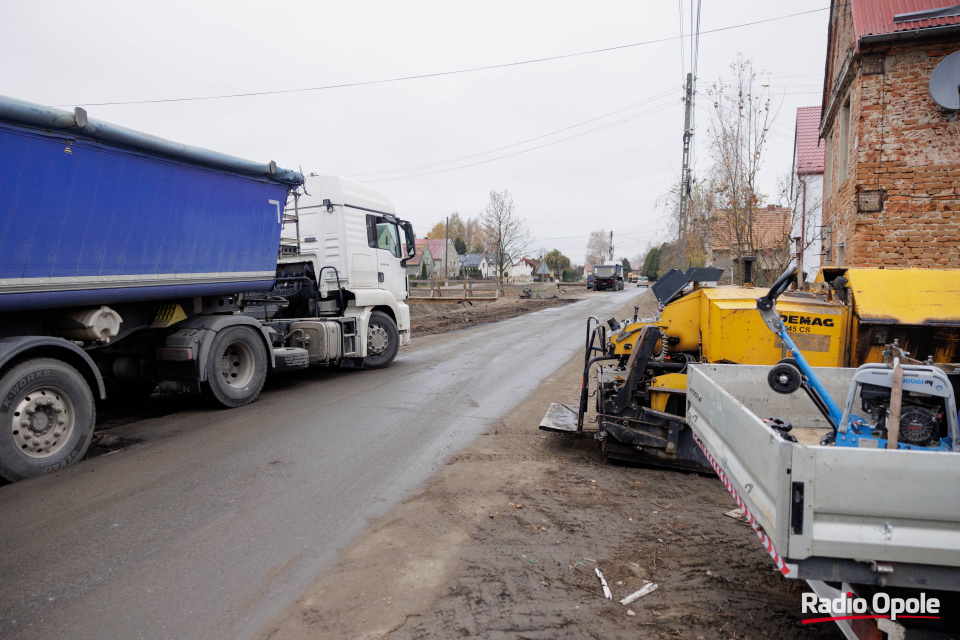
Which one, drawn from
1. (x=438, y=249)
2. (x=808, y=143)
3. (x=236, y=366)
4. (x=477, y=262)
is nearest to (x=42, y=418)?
(x=236, y=366)

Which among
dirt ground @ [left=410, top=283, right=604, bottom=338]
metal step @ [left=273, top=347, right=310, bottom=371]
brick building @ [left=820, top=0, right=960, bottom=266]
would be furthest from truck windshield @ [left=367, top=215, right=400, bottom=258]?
brick building @ [left=820, top=0, right=960, bottom=266]

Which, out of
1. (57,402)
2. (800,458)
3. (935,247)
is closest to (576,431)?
(800,458)

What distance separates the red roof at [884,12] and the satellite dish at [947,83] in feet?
2.78

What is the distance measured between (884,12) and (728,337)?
8.33 metres

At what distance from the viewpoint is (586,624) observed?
2828 mm

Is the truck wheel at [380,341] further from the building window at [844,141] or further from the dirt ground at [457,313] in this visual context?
the building window at [844,141]

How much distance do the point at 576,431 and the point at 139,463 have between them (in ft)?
13.6

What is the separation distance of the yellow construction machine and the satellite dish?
20.2 ft

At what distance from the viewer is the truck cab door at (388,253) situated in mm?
10688

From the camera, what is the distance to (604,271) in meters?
53.0

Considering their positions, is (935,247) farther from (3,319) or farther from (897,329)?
(3,319)

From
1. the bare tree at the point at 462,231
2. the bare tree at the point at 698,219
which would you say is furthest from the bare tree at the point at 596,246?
the bare tree at the point at 698,219

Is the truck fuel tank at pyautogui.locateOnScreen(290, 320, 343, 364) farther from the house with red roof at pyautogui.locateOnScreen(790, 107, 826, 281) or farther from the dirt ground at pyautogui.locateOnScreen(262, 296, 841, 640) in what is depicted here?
the house with red roof at pyautogui.locateOnScreen(790, 107, 826, 281)

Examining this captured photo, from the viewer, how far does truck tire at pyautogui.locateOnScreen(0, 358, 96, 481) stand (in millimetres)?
4738
